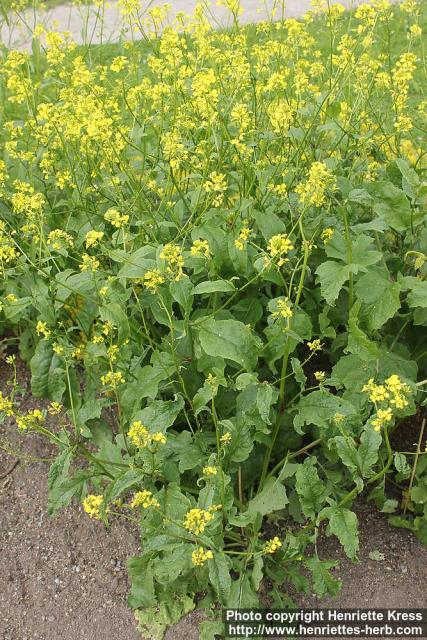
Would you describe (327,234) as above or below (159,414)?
above

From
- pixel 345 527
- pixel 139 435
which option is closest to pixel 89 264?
pixel 139 435

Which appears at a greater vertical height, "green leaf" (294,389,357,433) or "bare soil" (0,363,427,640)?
"green leaf" (294,389,357,433)

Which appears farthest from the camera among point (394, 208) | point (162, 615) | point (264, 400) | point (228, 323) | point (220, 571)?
point (394, 208)

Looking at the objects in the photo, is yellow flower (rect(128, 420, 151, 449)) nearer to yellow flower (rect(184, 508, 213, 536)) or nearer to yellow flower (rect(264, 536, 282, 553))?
yellow flower (rect(184, 508, 213, 536))

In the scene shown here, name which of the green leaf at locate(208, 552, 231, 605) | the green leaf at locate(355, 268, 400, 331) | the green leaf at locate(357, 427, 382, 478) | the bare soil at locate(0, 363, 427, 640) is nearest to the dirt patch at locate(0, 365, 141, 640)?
the bare soil at locate(0, 363, 427, 640)

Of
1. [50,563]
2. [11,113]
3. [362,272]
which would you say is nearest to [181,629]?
[50,563]

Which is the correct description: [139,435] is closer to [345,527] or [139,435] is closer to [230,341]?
[230,341]

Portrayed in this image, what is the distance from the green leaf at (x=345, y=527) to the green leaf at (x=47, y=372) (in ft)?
3.92

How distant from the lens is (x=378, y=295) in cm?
241

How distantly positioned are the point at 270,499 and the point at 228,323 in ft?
2.03

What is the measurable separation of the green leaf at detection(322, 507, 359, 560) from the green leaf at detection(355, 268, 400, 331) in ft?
2.04

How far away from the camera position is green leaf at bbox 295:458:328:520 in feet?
7.32

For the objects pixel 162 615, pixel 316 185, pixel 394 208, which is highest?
pixel 316 185

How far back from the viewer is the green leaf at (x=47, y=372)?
2.78m
